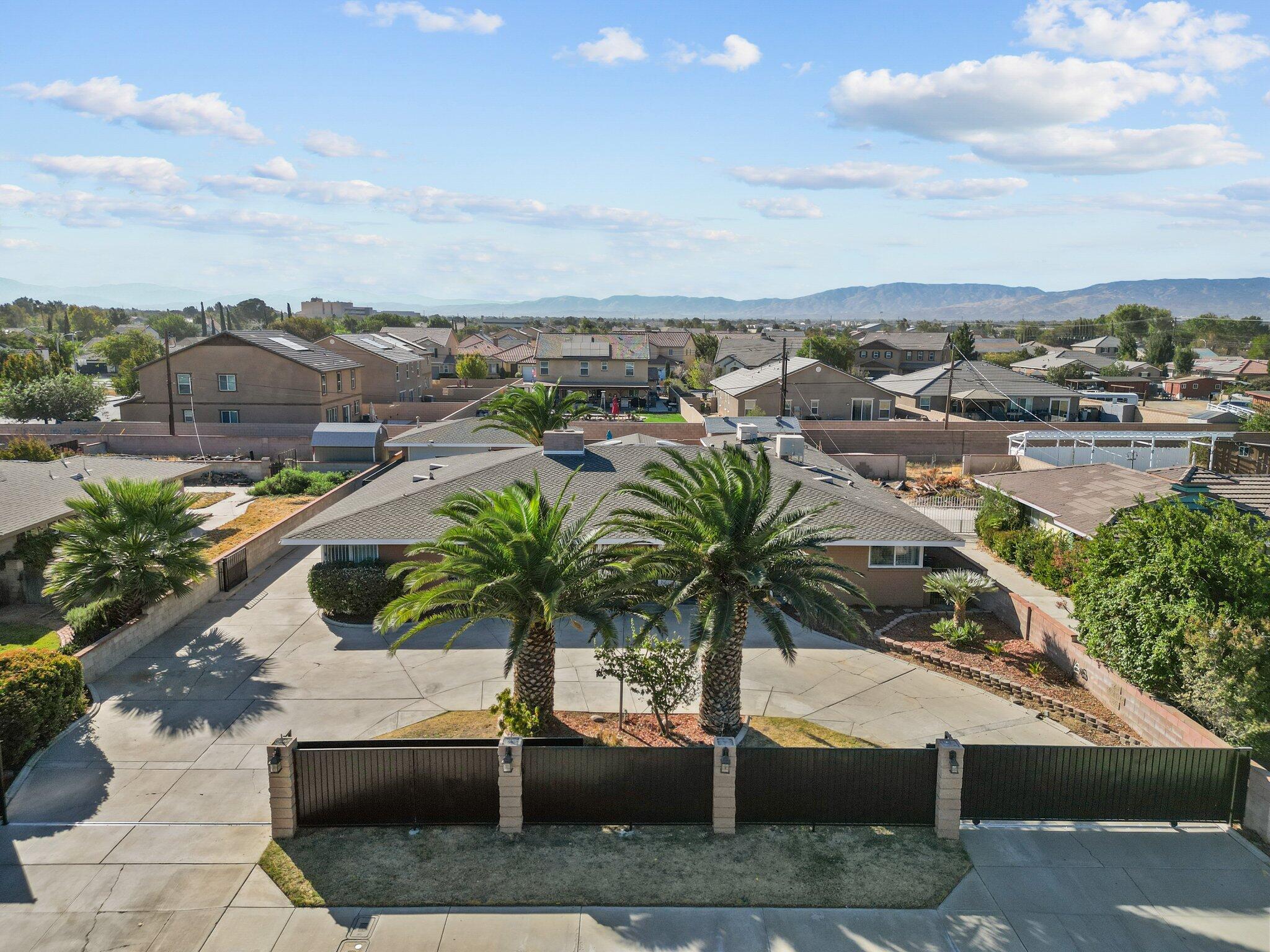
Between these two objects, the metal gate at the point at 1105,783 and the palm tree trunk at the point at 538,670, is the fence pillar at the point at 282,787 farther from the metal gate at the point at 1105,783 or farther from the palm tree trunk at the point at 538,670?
the metal gate at the point at 1105,783

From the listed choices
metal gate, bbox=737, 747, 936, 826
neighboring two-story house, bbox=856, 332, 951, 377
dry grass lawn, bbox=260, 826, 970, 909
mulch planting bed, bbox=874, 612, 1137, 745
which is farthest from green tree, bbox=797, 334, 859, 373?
dry grass lawn, bbox=260, 826, 970, 909

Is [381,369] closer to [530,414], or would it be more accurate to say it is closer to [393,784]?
[530,414]

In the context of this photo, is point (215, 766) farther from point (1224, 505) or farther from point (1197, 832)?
point (1224, 505)

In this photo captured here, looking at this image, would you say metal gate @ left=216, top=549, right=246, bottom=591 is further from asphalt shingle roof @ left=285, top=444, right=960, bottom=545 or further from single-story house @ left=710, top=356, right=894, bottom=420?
single-story house @ left=710, top=356, right=894, bottom=420

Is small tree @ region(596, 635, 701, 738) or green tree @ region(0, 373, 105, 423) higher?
green tree @ region(0, 373, 105, 423)

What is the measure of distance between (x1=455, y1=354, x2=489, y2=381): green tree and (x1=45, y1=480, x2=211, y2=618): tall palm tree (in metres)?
66.4

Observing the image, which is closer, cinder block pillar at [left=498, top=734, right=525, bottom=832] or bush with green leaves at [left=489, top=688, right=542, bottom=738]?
cinder block pillar at [left=498, top=734, right=525, bottom=832]

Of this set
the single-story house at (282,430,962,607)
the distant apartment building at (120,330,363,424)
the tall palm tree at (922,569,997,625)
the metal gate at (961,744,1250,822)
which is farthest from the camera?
the distant apartment building at (120,330,363,424)

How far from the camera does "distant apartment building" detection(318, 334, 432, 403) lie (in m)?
69.6

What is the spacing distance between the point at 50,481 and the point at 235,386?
30.2 metres

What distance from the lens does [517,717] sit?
15047 millimetres

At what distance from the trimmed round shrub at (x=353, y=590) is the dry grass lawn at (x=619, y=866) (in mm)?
9990

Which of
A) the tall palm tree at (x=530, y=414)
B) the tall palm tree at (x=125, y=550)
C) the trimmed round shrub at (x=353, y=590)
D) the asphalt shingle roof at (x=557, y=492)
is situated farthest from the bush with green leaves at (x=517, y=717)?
the tall palm tree at (x=530, y=414)

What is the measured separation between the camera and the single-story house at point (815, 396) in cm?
6325
